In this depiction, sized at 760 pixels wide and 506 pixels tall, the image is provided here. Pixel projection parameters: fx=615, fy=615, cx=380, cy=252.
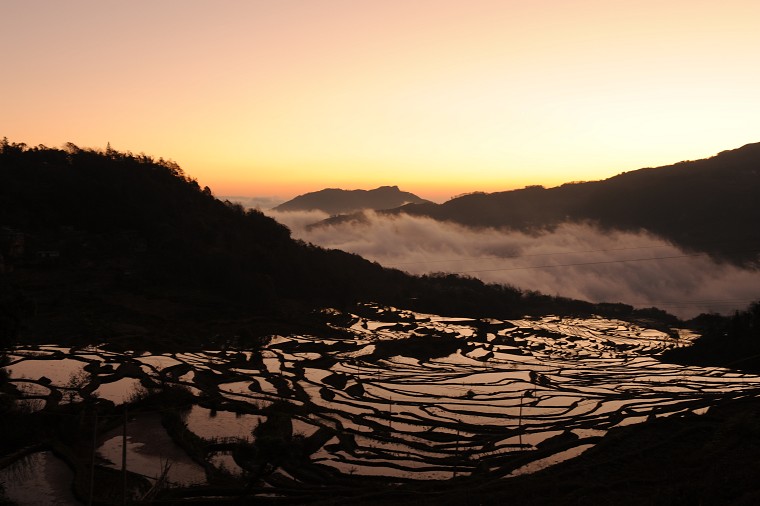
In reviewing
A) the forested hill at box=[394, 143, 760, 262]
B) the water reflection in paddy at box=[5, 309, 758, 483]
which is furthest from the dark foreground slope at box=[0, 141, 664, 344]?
the forested hill at box=[394, 143, 760, 262]

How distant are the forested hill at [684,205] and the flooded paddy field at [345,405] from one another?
106m

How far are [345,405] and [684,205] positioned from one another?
478 ft

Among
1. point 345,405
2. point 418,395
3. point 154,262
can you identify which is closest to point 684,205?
point 154,262

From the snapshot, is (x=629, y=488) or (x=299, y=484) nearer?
(x=629, y=488)

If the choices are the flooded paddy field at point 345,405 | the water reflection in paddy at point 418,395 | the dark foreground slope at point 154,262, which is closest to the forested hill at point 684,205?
the dark foreground slope at point 154,262

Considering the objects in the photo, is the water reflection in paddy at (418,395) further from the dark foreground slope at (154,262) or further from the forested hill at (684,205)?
the forested hill at (684,205)

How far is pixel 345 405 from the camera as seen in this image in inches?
1348

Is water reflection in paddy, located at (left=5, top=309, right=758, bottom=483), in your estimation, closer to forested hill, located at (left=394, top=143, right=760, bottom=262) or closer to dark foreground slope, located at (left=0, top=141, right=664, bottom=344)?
dark foreground slope, located at (left=0, top=141, right=664, bottom=344)

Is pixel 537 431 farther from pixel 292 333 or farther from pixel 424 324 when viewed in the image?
pixel 424 324

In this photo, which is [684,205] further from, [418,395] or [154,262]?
[418,395]

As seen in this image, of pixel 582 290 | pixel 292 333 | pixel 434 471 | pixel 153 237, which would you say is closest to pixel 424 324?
pixel 292 333

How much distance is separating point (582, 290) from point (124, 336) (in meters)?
131

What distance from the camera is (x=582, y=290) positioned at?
15675 centimetres

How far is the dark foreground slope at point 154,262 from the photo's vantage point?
54.3 meters
